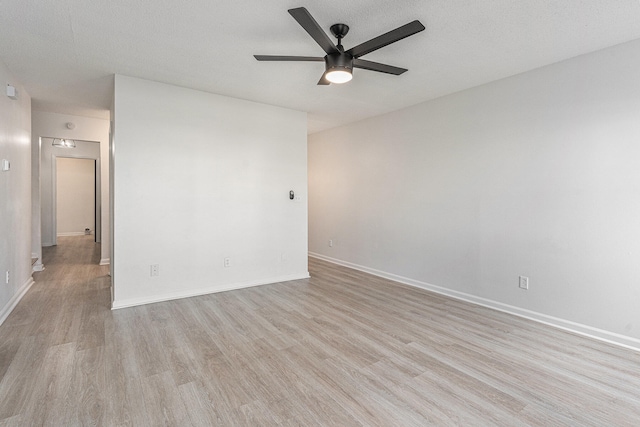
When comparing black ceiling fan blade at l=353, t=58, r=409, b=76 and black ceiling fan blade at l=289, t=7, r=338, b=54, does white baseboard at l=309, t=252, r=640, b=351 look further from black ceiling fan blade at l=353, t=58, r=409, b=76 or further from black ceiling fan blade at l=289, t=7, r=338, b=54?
black ceiling fan blade at l=289, t=7, r=338, b=54

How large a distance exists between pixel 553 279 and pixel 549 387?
1.40 metres

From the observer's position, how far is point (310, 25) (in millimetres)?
1995

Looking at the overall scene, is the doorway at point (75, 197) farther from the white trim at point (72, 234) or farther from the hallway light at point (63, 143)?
the hallway light at point (63, 143)

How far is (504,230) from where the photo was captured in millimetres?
3520

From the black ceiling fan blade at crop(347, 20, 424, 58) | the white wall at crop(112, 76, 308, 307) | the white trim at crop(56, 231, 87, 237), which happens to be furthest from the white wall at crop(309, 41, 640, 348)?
the white trim at crop(56, 231, 87, 237)

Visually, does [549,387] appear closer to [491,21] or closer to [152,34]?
[491,21]

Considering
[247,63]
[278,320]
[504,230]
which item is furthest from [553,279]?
[247,63]

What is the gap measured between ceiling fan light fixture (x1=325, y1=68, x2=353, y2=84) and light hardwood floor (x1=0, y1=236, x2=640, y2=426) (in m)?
2.22

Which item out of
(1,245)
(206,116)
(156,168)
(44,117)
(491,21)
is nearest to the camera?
(491,21)

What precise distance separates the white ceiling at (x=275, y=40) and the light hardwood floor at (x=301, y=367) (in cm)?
254

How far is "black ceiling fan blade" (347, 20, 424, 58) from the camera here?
2004 mm

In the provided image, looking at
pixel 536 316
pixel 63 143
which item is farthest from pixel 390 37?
pixel 63 143

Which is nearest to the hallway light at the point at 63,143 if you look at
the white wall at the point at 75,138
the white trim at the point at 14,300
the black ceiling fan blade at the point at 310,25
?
the white wall at the point at 75,138

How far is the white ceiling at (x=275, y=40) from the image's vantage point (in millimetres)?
2234
